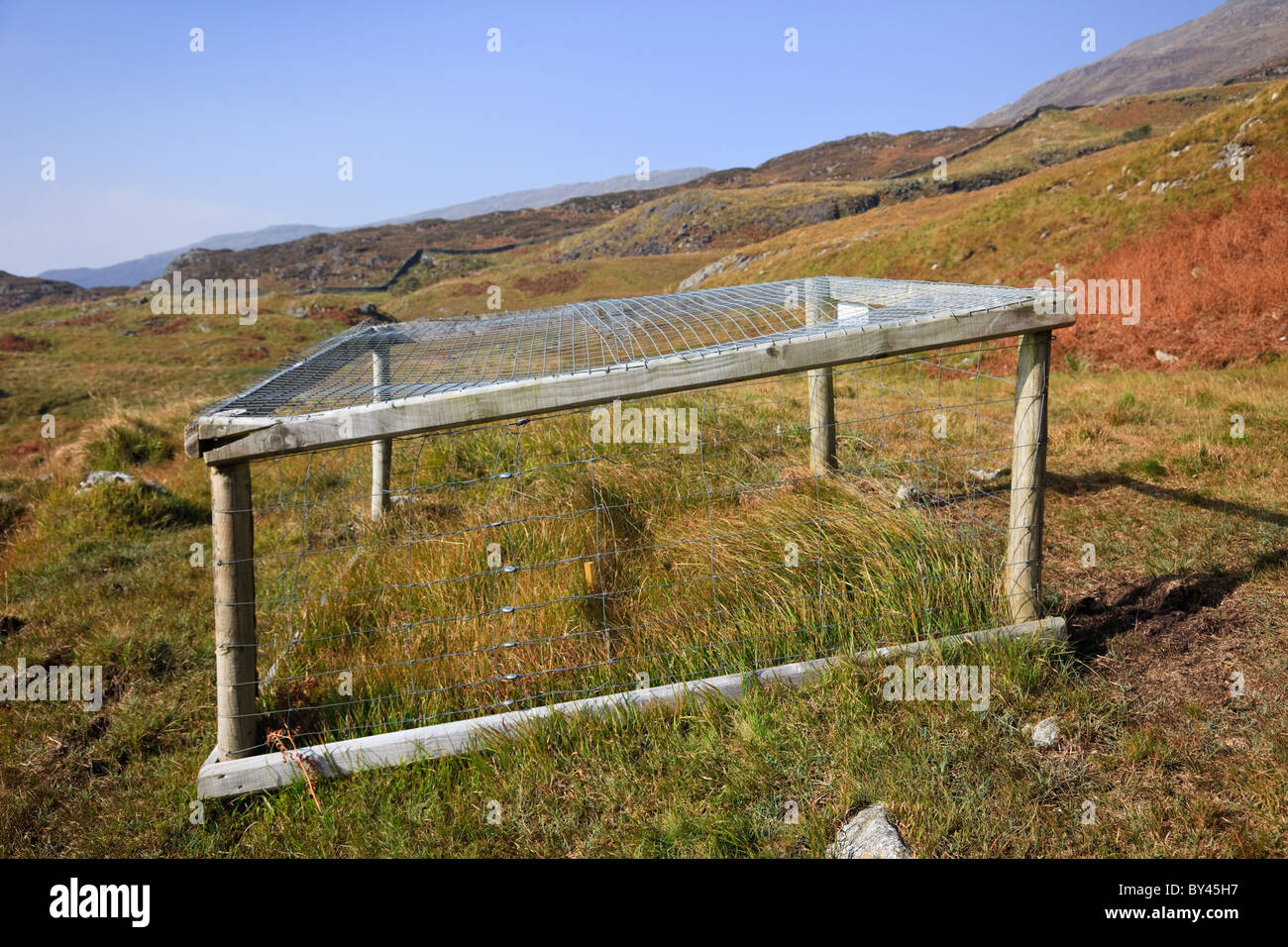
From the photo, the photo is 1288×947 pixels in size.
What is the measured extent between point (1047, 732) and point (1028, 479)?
1260mm

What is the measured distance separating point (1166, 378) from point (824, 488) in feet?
25.6

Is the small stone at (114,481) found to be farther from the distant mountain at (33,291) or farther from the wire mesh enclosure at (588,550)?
the distant mountain at (33,291)

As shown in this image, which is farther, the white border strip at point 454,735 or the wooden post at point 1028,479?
the wooden post at point 1028,479

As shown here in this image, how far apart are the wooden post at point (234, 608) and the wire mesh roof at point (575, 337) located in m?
0.36

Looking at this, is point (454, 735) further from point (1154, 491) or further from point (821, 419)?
point (1154, 491)

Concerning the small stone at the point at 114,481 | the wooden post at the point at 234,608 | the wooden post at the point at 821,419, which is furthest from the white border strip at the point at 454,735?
the small stone at the point at 114,481

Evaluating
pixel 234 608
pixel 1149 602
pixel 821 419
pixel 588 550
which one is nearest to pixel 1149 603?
pixel 1149 602

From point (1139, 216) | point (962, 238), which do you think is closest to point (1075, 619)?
point (1139, 216)

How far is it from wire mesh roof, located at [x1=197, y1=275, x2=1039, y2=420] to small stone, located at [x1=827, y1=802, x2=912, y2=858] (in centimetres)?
200

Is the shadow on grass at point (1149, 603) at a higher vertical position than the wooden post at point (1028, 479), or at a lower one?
lower

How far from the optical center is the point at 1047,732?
10.5ft

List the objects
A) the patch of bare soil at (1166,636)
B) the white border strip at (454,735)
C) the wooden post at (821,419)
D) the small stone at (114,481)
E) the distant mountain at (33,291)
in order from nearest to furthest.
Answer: the white border strip at (454,735)
the patch of bare soil at (1166,636)
the wooden post at (821,419)
the small stone at (114,481)
the distant mountain at (33,291)

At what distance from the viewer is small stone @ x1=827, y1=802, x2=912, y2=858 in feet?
8.71

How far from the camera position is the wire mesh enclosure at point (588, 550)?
3.34 metres
